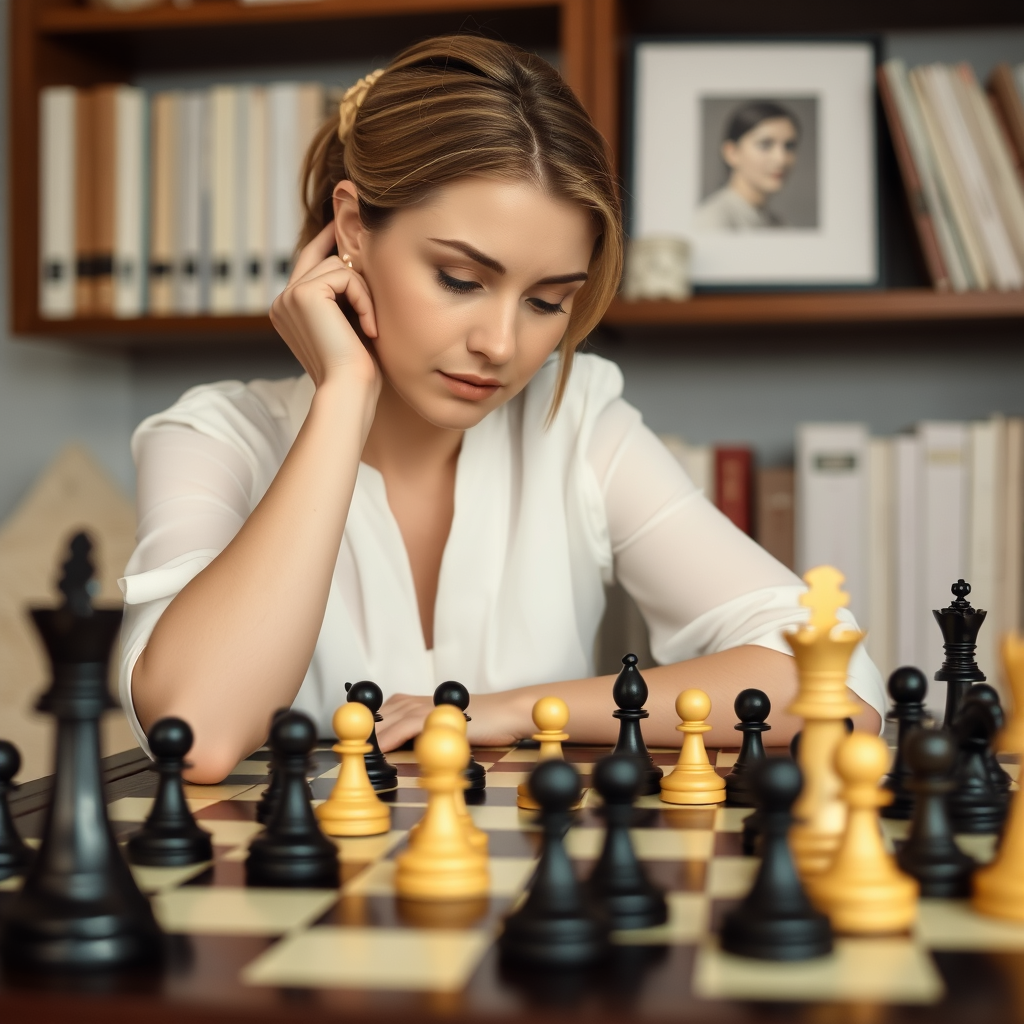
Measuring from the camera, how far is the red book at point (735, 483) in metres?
2.54

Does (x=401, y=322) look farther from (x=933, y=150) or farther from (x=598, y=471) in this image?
(x=933, y=150)

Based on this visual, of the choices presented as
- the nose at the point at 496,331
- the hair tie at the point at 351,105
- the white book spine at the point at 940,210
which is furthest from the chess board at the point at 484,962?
the white book spine at the point at 940,210

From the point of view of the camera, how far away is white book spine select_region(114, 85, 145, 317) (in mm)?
2627

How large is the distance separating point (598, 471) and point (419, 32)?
1.30m

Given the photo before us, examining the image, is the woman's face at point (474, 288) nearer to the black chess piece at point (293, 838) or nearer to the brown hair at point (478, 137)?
the brown hair at point (478, 137)

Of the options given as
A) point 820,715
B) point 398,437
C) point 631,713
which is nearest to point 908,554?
point 398,437

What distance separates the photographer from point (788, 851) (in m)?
Result: 0.63

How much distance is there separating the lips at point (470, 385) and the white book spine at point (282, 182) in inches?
45.8

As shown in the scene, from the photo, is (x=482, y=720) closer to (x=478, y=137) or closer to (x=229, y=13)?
(x=478, y=137)

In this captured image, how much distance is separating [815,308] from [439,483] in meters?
0.95

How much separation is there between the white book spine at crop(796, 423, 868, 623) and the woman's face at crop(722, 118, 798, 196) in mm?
535

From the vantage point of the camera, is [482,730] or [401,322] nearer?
[482,730]

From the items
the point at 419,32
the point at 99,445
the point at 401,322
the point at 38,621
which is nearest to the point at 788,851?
the point at 38,621

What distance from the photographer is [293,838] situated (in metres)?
0.77
